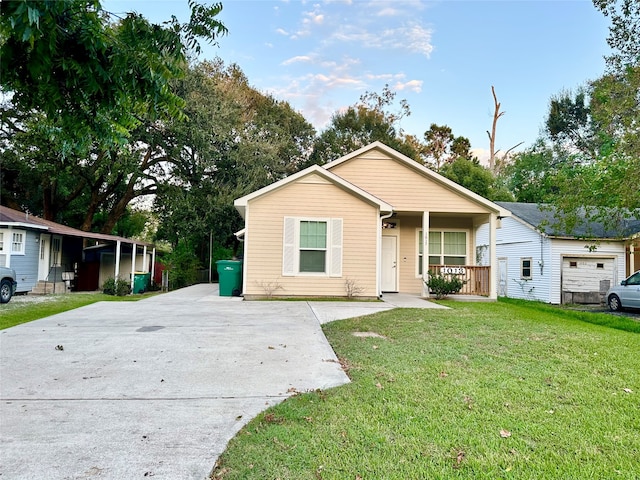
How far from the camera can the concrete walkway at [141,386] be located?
2.54m

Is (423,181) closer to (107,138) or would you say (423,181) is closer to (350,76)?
(350,76)

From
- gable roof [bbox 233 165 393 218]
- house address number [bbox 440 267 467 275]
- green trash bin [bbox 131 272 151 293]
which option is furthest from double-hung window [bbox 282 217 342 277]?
green trash bin [bbox 131 272 151 293]

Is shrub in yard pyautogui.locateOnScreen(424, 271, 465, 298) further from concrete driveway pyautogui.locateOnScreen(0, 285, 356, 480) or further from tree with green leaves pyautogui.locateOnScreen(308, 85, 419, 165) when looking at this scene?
tree with green leaves pyautogui.locateOnScreen(308, 85, 419, 165)

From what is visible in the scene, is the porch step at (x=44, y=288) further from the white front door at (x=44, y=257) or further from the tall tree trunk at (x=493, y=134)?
the tall tree trunk at (x=493, y=134)

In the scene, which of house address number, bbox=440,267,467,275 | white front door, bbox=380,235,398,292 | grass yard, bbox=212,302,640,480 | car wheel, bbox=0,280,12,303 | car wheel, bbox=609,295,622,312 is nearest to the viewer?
grass yard, bbox=212,302,640,480

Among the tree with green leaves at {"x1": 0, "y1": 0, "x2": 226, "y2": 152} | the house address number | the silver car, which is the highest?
the tree with green leaves at {"x1": 0, "y1": 0, "x2": 226, "y2": 152}

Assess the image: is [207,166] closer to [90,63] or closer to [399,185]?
[399,185]

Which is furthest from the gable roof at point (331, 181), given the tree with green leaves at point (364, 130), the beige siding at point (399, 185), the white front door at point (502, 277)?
the tree with green leaves at point (364, 130)

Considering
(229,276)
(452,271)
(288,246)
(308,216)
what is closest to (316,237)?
(308,216)

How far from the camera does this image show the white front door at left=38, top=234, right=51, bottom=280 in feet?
50.6

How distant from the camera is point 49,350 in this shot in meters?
5.23

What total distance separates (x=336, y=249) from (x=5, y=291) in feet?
30.6

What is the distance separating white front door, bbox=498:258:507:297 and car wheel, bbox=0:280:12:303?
64.2ft

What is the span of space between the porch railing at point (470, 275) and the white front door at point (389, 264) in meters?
1.52
